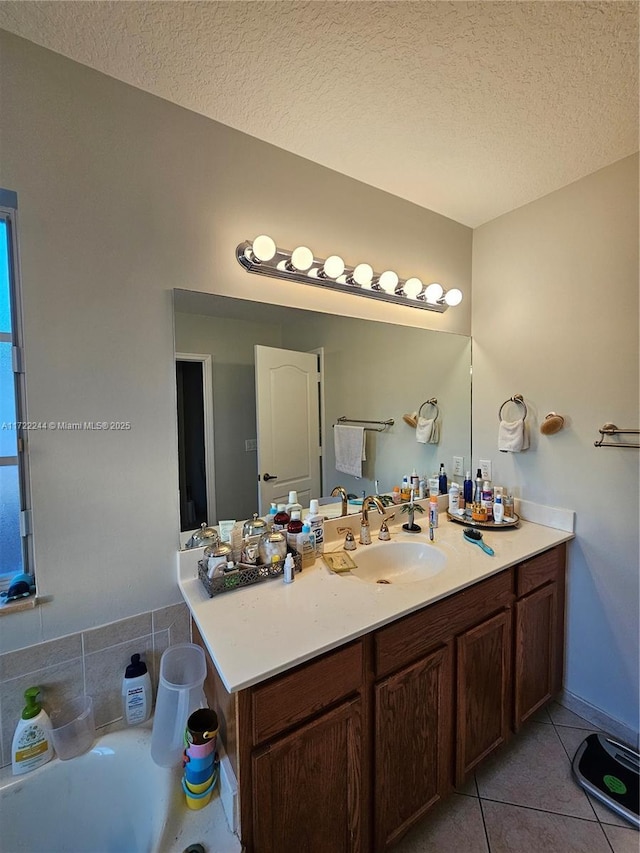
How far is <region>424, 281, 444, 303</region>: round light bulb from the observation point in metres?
1.74

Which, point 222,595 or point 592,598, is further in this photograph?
point 592,598

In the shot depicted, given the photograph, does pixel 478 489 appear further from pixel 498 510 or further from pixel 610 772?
pixel 610 772

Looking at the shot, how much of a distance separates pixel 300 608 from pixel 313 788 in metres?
0.42

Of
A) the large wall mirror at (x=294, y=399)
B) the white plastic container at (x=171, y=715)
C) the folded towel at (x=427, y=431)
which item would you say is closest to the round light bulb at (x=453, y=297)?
the large wall mirror at (x=294, y=399)

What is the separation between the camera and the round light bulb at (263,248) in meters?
1.25

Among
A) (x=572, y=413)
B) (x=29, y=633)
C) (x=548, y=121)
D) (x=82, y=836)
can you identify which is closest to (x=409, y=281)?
(x=548, y=121)

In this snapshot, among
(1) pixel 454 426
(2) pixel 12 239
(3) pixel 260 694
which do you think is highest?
(2) pixel 12 239

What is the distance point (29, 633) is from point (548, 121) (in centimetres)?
236

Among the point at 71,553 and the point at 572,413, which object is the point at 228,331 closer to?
the point at 71,553

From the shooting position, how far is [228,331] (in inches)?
50.9

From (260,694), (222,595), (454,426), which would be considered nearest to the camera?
(260,694)

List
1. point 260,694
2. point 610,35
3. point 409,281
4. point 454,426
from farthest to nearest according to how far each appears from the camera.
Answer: point 454,426 < point 409,281 < point 610,35 < point 260,694

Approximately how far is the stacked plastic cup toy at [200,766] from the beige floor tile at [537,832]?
98 centimetres

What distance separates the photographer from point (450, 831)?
118 cm
